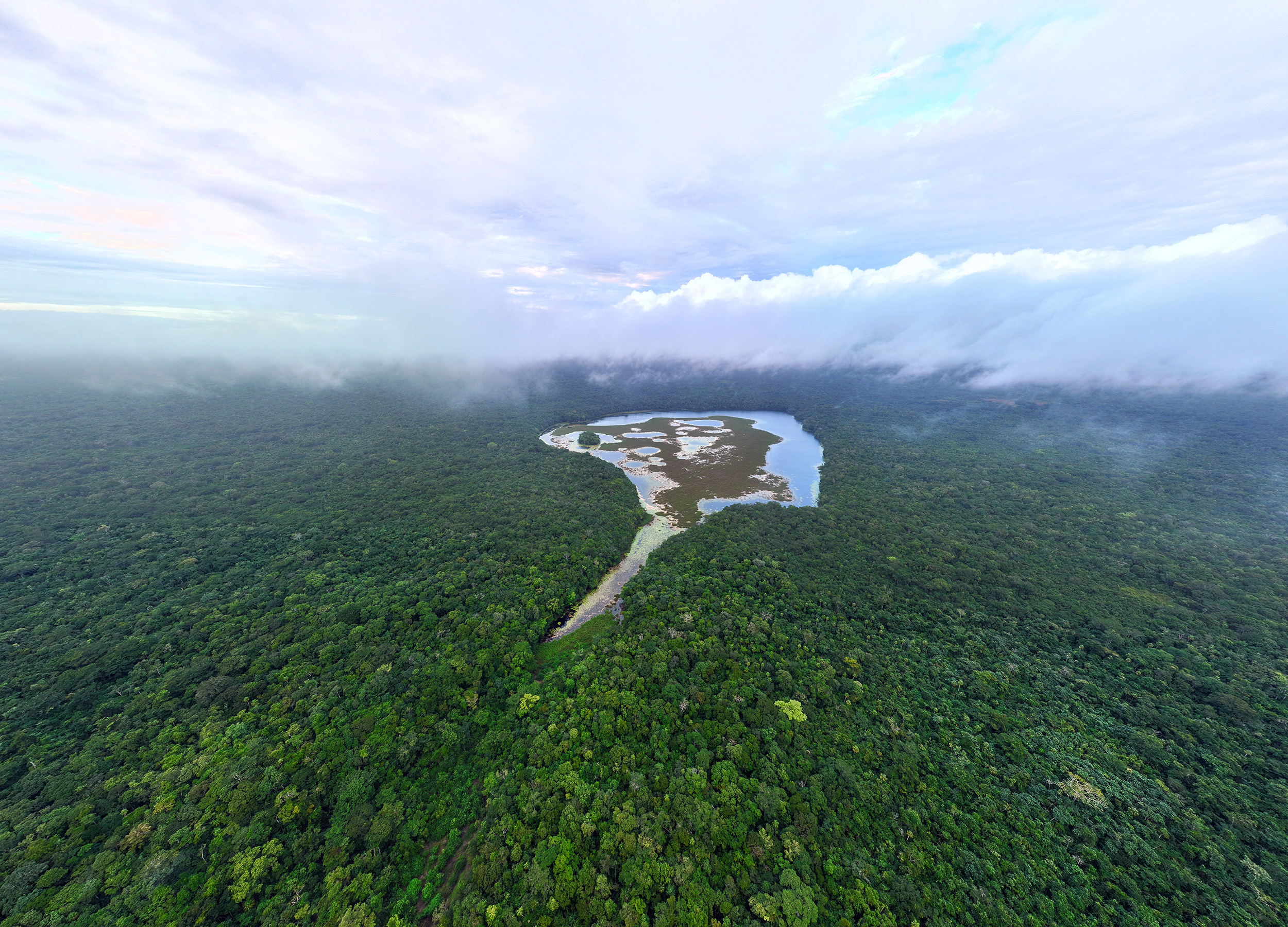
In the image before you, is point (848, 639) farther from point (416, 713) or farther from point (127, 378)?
point (127, 378)

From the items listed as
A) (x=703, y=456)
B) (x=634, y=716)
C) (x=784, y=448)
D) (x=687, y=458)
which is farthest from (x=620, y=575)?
(x=784, y=448)

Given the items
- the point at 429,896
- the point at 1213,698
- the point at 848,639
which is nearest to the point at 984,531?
the point at 1213,698

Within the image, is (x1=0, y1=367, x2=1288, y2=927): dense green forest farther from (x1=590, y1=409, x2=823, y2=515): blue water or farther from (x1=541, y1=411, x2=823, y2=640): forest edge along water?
(x1=590, y1=409, x2=823, y2=515): blue water

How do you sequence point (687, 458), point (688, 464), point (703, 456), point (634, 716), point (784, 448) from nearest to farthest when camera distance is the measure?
point (634, 716)
point (688, 464)
point (687, 458)
point (703, 456)
point (784, 448)

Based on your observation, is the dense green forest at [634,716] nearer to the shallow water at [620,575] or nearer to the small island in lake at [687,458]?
the shallow water at [620,575]

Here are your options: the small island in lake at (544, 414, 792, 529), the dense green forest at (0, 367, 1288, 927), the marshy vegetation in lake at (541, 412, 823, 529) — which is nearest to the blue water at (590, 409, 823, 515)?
the marshy vegetation in lake at (541, 412, 823, 529)

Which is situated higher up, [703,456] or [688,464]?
[703,456]

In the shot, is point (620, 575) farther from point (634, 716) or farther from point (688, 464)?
point (688, 464)
